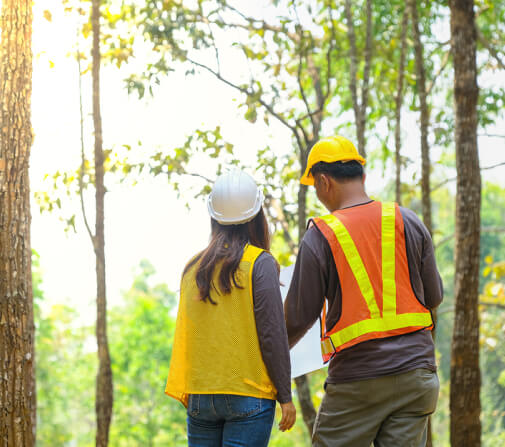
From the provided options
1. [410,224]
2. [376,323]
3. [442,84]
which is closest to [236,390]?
[376,323]

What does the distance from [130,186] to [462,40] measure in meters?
3.48

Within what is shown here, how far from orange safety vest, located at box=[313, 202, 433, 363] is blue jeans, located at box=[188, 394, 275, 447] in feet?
0.96

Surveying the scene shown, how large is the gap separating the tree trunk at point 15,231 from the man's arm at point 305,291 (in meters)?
1.51

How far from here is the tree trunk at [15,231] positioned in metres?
3.05

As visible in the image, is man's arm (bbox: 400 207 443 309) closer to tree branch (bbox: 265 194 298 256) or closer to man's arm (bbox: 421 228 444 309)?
man's arm (bbox: 421 228 444 309)

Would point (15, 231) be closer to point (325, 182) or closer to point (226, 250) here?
point (226, 250)

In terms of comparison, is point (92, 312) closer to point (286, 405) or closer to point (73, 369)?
point (73, 369)

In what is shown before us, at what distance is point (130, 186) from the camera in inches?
265

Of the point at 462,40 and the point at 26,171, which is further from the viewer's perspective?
the point at 462,40

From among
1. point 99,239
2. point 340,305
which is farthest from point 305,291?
point 99,239

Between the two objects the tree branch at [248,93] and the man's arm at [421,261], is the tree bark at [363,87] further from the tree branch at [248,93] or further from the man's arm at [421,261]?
the man's arm at [421,261]

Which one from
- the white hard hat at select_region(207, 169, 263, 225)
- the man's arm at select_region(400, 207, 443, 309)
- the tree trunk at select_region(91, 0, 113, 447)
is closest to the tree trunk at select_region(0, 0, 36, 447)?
the white hard hat at select_region(207, 169, 263, 225)

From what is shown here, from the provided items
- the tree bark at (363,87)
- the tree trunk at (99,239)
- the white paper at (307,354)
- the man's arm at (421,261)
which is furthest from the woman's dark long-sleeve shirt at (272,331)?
the tree bark at (363,87)

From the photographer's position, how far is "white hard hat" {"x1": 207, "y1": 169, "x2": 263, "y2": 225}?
7.59 ft
